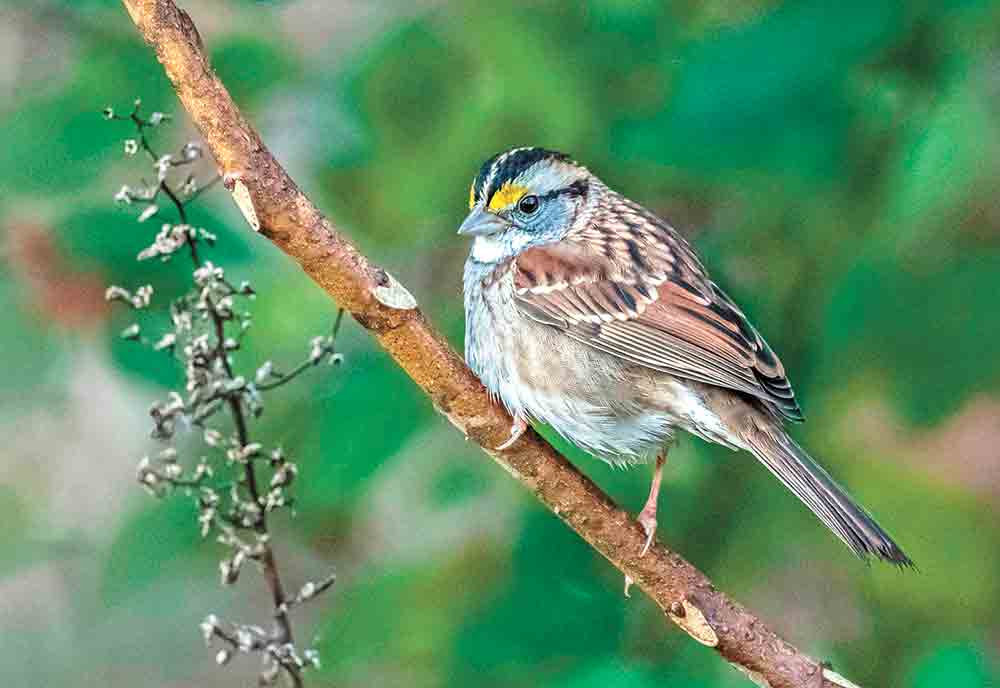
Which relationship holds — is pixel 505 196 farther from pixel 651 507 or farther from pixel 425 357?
pixel 425 357

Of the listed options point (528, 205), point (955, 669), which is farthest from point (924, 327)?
point (528, 205)

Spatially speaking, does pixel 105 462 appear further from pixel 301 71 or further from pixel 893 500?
pixel 893 500

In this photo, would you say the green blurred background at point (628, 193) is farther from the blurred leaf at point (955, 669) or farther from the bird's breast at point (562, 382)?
the bird's breast at point (562, 382)

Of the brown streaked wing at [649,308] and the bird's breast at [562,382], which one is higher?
the brown streaked wing at [649,308]

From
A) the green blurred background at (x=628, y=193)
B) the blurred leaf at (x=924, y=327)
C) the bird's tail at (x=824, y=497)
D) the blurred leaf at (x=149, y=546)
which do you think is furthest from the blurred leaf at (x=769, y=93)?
the blurred leaf at (x=149, y=546)

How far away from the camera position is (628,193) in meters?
3.58

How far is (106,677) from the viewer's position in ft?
15.6

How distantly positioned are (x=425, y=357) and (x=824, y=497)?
91 cm

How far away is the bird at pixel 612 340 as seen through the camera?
2.95 metres

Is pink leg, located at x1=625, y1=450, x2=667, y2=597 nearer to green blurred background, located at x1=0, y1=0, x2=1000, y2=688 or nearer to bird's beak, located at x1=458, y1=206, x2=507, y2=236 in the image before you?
green blurred background, located at x1=0, y1=0, x2=1000, y2=688

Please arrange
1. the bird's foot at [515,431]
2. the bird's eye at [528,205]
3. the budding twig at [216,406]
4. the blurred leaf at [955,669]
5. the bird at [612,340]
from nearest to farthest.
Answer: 1. the budding twig at [216,406]
2. the bird's foot at [515,431]
3. the blurred leaf at [955,669]
4. the bird at [612,340]
5. the bird's eye at [528,205]

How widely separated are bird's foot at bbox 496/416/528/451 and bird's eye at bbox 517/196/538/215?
0.83m

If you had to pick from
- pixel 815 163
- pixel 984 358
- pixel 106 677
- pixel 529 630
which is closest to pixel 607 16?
pixel 815 163

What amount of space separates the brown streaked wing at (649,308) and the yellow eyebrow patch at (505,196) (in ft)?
0.42
